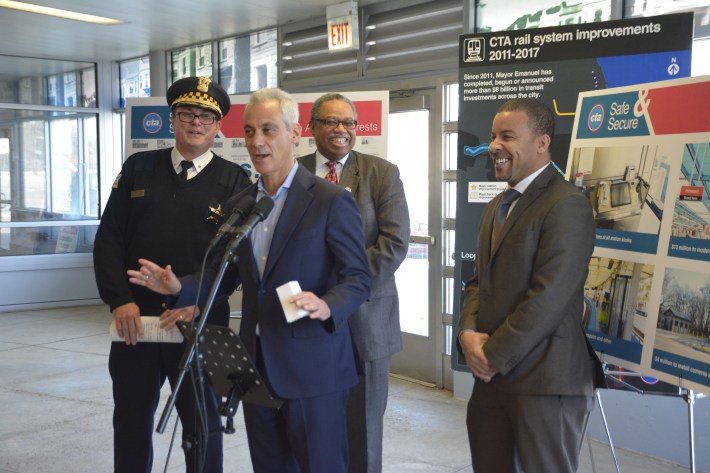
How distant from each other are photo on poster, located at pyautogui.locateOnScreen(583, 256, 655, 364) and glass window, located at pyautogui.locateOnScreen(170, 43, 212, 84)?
21.2ft

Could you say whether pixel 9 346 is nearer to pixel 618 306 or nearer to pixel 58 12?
pixel 58 12

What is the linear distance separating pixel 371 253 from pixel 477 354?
82cm

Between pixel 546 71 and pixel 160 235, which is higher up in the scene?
pixel 546 71

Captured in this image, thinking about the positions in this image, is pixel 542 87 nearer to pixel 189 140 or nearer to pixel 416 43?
pixel 189 140

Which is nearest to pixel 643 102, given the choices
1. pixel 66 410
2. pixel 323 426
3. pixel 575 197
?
pixel 575 197

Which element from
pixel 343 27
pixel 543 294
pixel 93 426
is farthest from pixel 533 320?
pixel 343 27

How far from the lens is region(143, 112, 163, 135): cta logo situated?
5.88 metres

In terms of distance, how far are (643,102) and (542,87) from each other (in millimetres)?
1367

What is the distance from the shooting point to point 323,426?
2.29m

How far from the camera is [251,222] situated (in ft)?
6.67

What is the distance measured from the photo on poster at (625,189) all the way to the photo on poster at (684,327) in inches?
6.2

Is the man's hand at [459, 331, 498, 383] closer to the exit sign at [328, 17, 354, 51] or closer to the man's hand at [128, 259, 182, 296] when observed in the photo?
the man's hand at [128, 259, 182, 296]

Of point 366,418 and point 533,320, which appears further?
point 366,418

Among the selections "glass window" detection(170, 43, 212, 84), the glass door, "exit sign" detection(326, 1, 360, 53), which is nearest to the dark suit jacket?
the glass door
